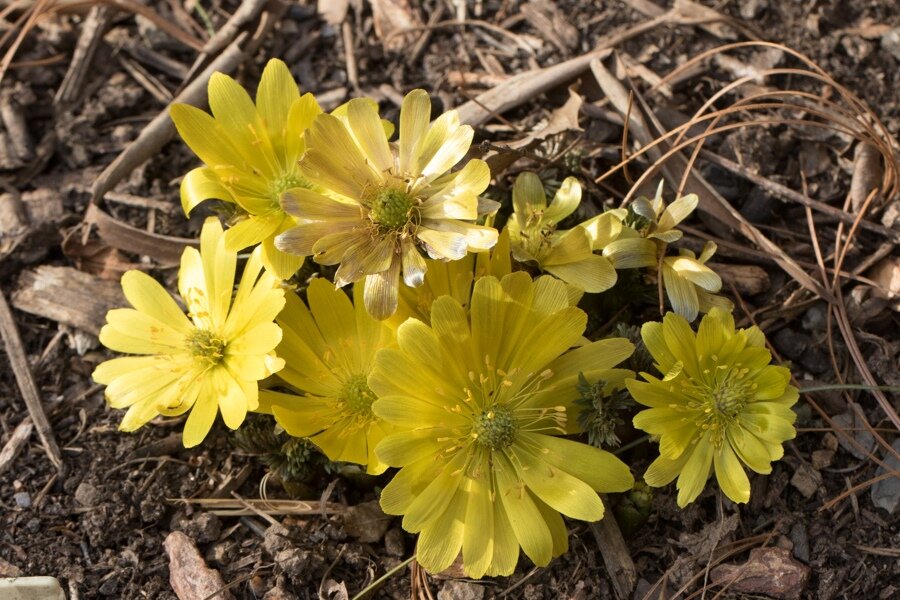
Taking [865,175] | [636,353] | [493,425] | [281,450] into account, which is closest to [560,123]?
[636,353]

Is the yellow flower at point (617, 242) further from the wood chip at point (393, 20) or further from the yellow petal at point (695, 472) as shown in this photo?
the wood chip at point (393, 20)

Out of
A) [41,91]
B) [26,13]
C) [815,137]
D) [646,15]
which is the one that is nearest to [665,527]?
[815,137]

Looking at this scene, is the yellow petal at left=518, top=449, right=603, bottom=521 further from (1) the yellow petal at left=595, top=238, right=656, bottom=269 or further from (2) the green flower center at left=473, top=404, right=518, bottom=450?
(1) the yellow petal at left=595, top=238, right=656, bottom=269

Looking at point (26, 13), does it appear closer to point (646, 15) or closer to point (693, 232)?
point (646, 15)

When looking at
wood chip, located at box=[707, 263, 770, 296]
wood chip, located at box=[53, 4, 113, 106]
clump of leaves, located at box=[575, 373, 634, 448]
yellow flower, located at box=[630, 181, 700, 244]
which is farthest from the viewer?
wood chip, located at box=[53, 4, 113, 106]

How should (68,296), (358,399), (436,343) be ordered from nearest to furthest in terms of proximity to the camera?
(436,343) < (358,399) < (68,296)

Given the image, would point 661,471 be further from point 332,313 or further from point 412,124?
point 412,124

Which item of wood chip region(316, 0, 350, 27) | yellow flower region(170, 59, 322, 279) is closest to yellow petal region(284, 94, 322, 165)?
yellow flower region(170, 59, 322, 279)
